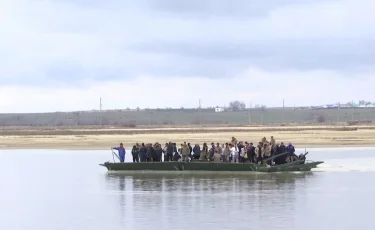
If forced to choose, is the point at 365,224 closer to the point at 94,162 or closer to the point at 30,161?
the point at 94,162

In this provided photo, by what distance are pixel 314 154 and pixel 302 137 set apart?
22463 mm

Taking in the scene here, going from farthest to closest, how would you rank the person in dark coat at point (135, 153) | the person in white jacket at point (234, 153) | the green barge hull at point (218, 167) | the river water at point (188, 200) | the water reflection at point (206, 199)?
the person in dark coat at point (135, 153) → the person in white jacket at point (234, 153) → the green barge hull at point (218, 167) → the water reflection at point (206, 199) → the river water at point (188, 200)

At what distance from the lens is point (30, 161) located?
49.5 metres

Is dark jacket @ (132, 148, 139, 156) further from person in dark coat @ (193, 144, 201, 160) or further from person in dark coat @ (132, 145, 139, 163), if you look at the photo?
person in dark coat @ (193, 144, 201, 160)

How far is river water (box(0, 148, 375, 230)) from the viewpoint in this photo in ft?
75.4

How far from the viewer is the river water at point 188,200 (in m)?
23.0

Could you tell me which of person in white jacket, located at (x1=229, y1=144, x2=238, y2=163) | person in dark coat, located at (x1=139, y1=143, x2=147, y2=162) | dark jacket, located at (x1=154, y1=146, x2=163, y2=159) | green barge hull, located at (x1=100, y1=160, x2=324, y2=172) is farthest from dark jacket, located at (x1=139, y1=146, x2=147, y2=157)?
person in white jacket, located at (x1=229, y1=144, x2=238, y2=163)

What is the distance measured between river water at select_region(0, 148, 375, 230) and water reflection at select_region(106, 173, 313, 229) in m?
0.03

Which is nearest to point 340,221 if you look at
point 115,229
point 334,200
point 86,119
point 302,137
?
point 334,200

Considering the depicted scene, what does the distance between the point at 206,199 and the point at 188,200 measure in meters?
0.62

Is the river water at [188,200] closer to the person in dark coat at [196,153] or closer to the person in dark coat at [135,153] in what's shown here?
the person in dark coat at [135,153]

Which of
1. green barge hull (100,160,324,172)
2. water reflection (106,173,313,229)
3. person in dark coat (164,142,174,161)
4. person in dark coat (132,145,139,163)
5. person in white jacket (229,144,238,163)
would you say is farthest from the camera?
person in dark coat (132,145,139,163)

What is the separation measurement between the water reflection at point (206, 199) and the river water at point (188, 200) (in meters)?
0.03

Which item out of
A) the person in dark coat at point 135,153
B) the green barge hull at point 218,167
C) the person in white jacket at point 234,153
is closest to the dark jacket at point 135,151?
the person in dark coat at point 135,153
